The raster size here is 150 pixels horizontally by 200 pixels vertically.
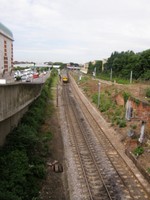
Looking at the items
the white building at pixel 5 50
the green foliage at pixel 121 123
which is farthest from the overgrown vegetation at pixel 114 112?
the white building at pixel 5 50

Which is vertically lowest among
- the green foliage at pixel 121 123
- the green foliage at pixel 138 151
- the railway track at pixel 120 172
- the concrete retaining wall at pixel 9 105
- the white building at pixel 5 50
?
the railway track at pixel 120 172

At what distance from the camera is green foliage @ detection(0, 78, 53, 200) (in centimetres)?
1180

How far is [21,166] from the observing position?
1380 cm

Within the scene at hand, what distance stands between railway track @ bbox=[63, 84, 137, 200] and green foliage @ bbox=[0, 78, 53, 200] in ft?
7.31

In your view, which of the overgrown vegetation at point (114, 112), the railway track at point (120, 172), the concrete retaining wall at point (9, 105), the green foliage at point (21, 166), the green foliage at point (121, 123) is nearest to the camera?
the green foliage at point (21, 166)

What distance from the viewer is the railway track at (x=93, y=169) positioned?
527 inches

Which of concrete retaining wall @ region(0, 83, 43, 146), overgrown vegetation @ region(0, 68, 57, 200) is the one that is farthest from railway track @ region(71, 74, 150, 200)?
concrete retaining wall @ region(0, 83, 43, 146)

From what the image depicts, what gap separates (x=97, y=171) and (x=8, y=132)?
5554 millimetres

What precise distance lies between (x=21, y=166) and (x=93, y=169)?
14.1 ft

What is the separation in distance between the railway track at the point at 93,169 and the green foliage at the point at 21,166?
223 cm

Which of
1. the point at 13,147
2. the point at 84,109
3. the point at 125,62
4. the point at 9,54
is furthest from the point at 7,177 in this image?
the point at 125,62

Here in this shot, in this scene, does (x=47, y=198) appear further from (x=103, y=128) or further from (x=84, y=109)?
(x=84, y=109)

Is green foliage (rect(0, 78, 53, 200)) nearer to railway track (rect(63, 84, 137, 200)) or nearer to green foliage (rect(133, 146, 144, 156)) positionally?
railway track (rect(63, 84, 137, 200))

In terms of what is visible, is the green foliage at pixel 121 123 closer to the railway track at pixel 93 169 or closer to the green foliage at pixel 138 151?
the railway track at pixel 93 169
